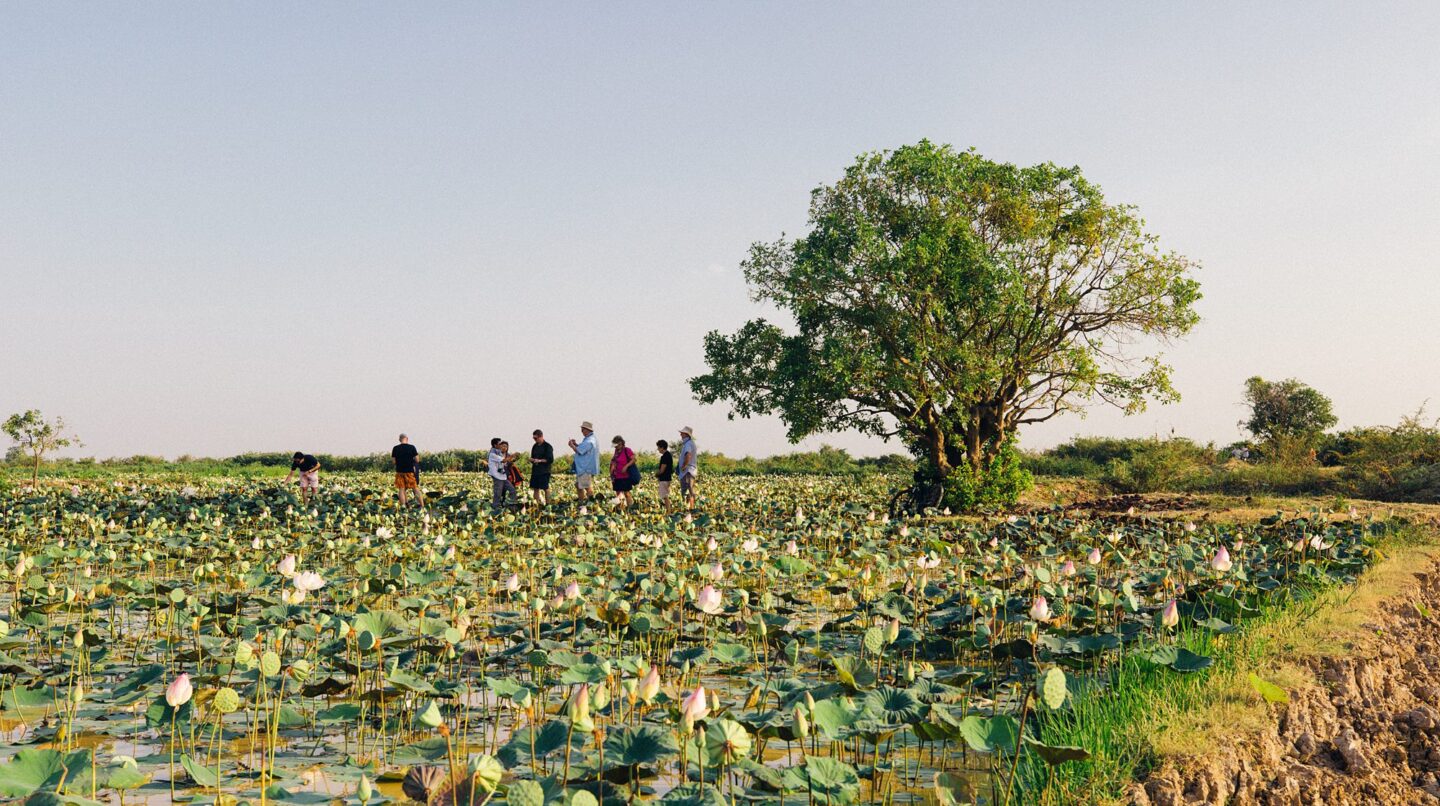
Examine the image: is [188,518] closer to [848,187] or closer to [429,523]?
[429,523]

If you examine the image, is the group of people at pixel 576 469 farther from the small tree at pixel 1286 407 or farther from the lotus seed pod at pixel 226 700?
the small tree at pixel 1286 407

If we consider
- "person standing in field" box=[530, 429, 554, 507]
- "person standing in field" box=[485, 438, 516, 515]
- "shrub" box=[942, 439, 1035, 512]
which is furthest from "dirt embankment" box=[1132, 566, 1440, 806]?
"person standing in field" box=[485, 438, 516, 515]

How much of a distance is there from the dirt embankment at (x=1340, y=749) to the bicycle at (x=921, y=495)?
11820 millimetres

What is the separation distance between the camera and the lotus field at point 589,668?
11.5ft

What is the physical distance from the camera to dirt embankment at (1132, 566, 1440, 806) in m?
3.79

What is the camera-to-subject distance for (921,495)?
744 inches

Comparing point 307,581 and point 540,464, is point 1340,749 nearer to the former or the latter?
point 307,581

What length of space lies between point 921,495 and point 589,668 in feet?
49.6

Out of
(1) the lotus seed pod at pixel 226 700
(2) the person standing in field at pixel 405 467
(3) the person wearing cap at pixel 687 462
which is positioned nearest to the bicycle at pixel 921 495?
(3) the person wearing cap at pixel 687 462

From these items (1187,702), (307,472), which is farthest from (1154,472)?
(1187,702)

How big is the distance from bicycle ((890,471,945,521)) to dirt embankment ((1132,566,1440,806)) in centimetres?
1182

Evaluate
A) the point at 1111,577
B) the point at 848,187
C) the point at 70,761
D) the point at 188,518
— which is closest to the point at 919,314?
the point at 848,187

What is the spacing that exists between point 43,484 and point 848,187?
882 inches

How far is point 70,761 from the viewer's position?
316 centimetres
